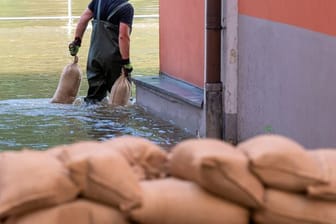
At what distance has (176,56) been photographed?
10.8 m

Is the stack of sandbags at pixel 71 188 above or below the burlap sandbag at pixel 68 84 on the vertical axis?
above

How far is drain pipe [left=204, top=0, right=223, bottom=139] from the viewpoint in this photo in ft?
28.9

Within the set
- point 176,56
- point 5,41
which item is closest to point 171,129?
point 176,56

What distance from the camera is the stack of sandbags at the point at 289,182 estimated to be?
2980 millimetres

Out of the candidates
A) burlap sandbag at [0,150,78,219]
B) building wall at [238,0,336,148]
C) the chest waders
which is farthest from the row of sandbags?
the chest waders

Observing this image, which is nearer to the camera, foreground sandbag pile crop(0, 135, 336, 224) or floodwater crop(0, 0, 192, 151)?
foreground sandbag pile crop(0, 135, 336, 224)

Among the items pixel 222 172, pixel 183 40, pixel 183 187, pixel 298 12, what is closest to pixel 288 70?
pixel 298 12

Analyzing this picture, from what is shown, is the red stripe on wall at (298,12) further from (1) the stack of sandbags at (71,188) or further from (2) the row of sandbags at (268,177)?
(1) the stack of sandbags at (71,188)

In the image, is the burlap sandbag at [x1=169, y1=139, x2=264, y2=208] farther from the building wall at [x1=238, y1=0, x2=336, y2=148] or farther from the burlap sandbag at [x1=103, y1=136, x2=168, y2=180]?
the building wall at [x1=238, y1=0, x2=336, y2=148]

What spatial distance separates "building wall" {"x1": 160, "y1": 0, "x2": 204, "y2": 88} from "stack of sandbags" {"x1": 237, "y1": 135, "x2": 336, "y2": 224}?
669 centimetres

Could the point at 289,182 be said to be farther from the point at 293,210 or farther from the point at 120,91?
the point at 120,91

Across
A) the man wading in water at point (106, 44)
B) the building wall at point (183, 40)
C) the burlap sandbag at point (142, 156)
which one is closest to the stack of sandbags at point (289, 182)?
the burlap sandbag at point (142, 156)

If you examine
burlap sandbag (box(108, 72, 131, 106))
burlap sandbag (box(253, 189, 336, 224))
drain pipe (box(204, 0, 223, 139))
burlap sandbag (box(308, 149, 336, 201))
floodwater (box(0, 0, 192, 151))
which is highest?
Result: burlap sandbag (box(308, 149, 336, 201))

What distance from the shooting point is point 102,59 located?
10867 millimetres
